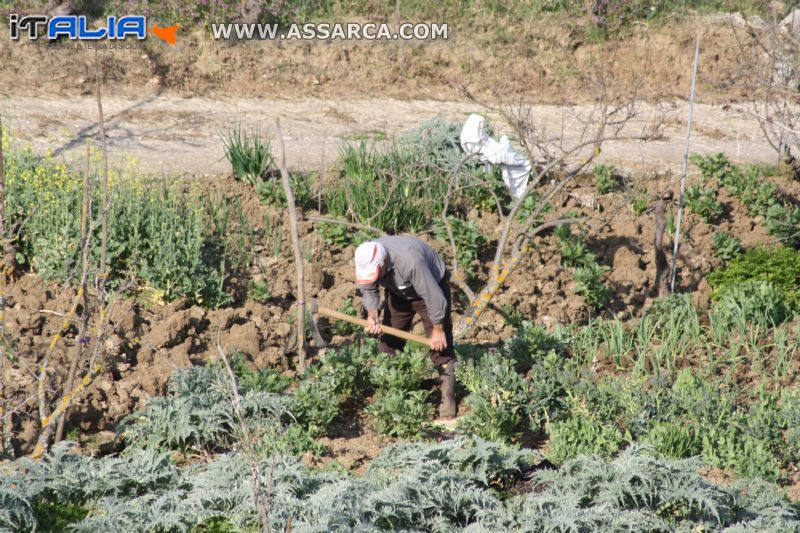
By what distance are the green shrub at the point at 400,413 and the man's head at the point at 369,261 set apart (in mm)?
790

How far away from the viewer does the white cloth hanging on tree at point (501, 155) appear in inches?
364

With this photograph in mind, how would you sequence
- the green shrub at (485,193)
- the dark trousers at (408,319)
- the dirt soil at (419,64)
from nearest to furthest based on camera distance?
the dark trousers at (408,319), the green shrub at (485,193), the dirt soil at (419,64)

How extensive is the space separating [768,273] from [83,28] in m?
9.70

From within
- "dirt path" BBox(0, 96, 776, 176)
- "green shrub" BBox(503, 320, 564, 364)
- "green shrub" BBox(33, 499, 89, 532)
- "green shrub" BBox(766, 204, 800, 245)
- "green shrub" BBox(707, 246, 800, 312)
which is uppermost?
"dirt path" BBox(0, 96, 776, 176)

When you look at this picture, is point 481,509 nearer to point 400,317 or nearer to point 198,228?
point 400,317

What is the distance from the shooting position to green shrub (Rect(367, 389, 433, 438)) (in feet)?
20.5

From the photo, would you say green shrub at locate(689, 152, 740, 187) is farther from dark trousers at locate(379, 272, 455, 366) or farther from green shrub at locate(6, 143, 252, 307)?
green shrub at locate(6, 143, 252, 307)

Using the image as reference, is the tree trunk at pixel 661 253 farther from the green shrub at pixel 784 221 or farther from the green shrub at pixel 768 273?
the green shrub at pixel 784 221

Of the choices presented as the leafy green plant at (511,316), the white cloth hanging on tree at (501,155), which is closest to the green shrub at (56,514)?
the leafy green plant at (511,316)

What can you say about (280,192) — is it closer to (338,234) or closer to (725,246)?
(338,234)

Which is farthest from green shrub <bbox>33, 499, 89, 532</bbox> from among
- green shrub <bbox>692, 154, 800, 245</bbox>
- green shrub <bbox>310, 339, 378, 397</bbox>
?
green shrub <bbox>692, 154, 800, 245</bbox>

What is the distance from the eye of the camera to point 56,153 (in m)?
9.84

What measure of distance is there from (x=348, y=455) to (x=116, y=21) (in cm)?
947

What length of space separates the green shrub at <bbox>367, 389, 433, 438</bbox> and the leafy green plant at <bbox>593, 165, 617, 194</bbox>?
423 centimetres
